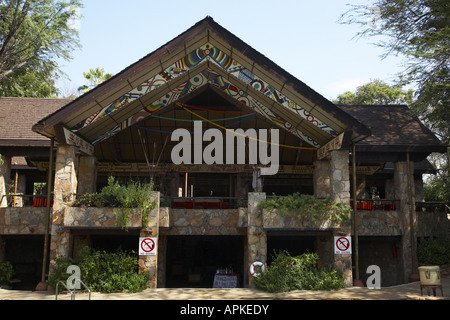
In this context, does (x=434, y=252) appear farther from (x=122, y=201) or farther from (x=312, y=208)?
(x=122, y=201)

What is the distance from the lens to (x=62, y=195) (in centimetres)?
1546

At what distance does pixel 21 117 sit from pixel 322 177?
1394 centimetres

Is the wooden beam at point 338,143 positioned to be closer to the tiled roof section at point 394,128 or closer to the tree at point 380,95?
the tiled roof section at point 394,128

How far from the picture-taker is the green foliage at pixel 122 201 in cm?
1500

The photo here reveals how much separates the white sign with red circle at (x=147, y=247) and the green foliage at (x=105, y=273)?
36 centimetres

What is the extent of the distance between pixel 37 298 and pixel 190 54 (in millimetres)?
9240

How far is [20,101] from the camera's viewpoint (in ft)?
73.5

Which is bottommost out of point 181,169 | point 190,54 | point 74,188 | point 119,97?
point 74,188

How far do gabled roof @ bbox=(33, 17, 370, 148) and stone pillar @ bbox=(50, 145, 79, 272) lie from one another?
92 cm

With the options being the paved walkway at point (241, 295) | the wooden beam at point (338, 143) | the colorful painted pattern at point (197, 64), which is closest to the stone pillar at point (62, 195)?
the colorful painted pattern at point (197, 64)

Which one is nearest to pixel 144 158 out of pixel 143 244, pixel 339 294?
pixel 143 244

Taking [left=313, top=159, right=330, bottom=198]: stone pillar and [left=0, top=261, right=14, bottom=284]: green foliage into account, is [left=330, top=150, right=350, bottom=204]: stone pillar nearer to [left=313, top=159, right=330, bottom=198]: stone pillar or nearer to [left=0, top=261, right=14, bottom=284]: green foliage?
[left=313, top=159, right=330, bottom=198]: stone pillar

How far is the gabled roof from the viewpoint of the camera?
47.6ft

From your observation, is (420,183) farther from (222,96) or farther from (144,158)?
(144,158)
